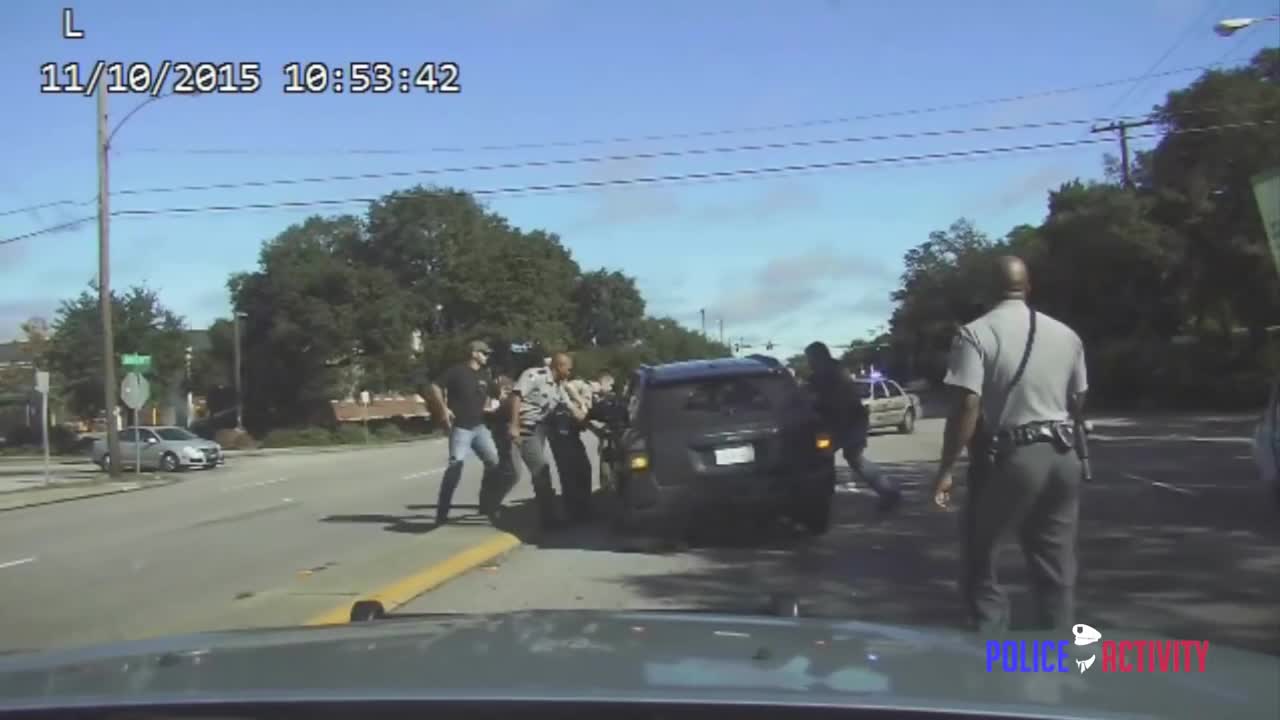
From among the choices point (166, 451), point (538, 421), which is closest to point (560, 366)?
point (538, 421)

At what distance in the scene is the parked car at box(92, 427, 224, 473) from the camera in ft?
128

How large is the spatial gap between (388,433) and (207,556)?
57.7 meters

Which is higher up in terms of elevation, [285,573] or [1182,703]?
[1182,703]

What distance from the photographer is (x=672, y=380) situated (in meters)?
11.1

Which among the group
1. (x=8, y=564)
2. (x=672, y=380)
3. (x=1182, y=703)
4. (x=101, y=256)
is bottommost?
(x=8, y=564)

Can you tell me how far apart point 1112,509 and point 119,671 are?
463 inches

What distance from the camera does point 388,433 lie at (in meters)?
69.2

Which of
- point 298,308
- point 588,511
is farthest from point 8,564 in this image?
point 298,308

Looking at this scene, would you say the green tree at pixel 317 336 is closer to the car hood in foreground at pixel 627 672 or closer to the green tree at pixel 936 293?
the green tree at pixel 936 293

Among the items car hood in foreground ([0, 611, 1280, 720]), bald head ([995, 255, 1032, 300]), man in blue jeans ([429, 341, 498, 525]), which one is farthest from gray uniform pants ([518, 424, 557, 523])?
car hood in foreground ([0, 611, 1280, 720])

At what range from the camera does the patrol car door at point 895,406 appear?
106ft

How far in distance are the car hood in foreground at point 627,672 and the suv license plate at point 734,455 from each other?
7.52 meters

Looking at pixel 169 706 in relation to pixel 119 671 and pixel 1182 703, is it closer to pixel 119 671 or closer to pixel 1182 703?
pixel 119 671

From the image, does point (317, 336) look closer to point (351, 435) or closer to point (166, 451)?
point (351, 435)
